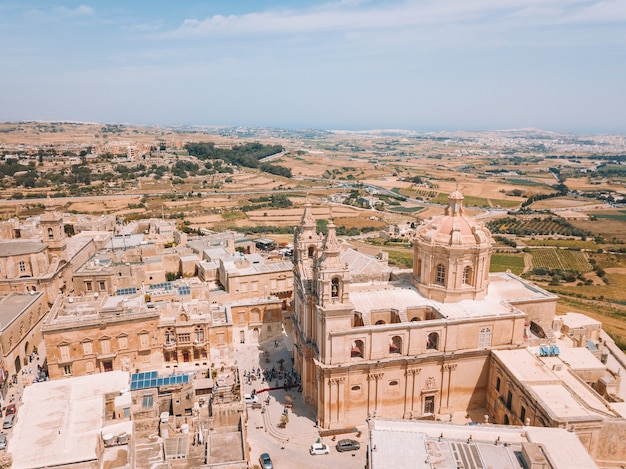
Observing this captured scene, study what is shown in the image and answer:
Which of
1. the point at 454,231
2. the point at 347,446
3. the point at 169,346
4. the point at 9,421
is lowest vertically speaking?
the point at 347,446

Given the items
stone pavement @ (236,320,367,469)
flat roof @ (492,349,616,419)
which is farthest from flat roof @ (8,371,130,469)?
flat roof @ (492,349,616,419)

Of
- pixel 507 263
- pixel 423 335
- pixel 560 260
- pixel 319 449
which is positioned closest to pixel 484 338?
pixel 423 335

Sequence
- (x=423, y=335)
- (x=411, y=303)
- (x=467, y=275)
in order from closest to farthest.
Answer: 1. (x=423, y=335)
2. (x=411, y=303)
3. (x=467, y=275)

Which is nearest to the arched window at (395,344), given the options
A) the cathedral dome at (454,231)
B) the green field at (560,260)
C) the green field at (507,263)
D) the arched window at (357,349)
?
the arched window at (357,349)

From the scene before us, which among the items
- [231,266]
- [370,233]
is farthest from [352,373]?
[370,233]

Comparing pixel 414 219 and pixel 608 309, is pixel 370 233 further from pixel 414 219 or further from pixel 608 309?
pixel 608 309

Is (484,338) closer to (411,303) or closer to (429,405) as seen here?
(411,303)
